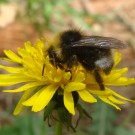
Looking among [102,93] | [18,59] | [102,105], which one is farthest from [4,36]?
[102,93]

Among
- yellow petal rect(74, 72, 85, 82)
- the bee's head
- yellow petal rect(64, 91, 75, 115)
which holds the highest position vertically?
the bee's head

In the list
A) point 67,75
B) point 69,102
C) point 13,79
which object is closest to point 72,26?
point 13,79

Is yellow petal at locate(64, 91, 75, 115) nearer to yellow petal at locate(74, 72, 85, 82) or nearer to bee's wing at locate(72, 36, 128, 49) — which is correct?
yellow petal at locate(74, 72, 85, 82)

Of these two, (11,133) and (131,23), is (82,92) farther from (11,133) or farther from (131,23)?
(131,23)

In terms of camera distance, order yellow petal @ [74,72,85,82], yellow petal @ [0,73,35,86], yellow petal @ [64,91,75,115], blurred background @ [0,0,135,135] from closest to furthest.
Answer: yellow petal @ [64,91,75,115], yellow petal @ [74,72,85,82], yellow petal @ [0,73,35,86], blurred background @ [0,0,135,135]

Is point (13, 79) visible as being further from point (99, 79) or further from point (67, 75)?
point (99, 79)

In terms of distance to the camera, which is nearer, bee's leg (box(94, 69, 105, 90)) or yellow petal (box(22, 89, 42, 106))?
yellow petal (box(22, 89, 42, 106))

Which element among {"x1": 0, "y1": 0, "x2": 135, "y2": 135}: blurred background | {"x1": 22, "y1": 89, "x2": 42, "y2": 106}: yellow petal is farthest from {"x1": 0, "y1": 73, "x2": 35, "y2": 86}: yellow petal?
{"x1": 0, "y1": 0, "x2": 135, "y2": 135}: blurred background
